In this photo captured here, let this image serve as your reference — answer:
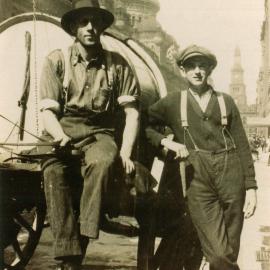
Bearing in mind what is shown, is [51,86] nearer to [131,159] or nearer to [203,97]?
[131,159]

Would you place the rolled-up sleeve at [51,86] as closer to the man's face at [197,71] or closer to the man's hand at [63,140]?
the man's hand at [63,140]

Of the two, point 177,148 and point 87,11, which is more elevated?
point 87,11

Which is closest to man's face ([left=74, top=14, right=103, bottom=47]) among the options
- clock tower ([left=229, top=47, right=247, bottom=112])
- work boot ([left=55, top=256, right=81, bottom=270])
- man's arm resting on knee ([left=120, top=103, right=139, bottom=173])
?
man's arm resting on knee ([left=120, top=103, right=139, bottom=173])

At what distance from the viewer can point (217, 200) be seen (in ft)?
8.54

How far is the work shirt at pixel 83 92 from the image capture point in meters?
2.64

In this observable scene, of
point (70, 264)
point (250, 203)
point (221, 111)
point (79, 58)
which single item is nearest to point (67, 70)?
point (79, 58)

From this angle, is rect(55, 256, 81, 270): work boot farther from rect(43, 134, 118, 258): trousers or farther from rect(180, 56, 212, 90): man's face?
rect(180, 56, 212, 90): man's face

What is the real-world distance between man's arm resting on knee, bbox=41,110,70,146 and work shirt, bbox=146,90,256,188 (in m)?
0.53

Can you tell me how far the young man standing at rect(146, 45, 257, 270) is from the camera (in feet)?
8.41

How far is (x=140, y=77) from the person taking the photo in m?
3.24

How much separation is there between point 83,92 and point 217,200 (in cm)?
92

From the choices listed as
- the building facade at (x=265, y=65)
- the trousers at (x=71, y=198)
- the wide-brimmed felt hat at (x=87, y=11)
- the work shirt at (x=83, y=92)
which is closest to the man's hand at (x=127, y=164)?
the trousers at (x=71, y=198)

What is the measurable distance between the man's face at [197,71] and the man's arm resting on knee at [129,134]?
0.35 meters

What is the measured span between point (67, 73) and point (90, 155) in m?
0.53
